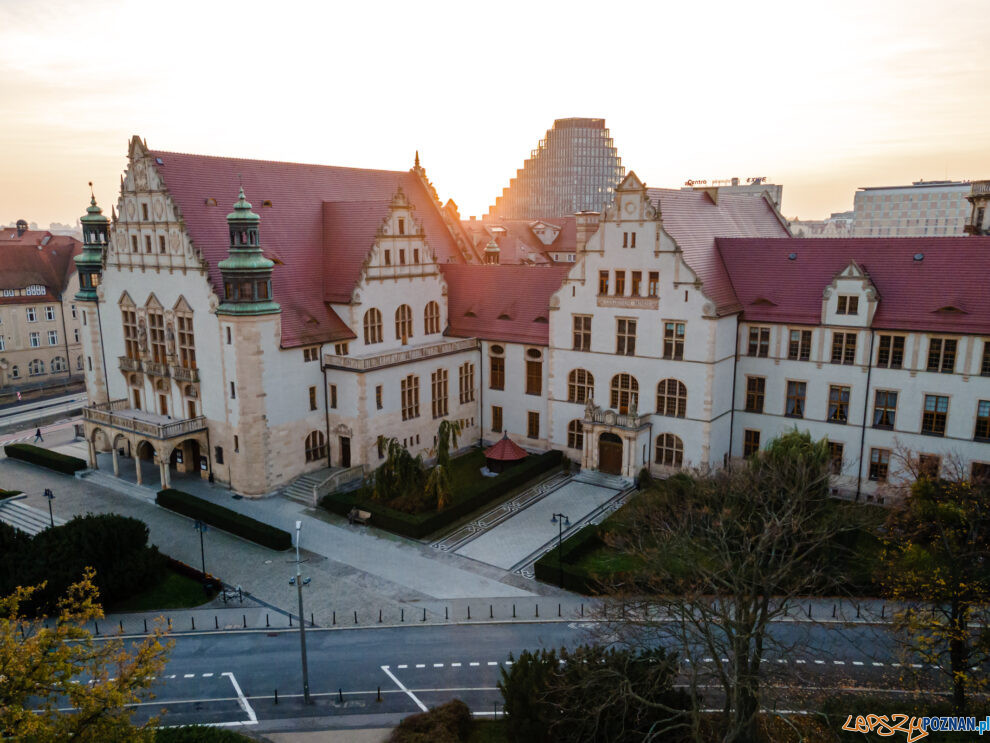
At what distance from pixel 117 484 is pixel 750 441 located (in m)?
45.6

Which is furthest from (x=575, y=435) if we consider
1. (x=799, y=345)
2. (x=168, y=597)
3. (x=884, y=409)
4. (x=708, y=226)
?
(x=168, y=597)

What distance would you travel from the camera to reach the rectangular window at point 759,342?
5212 centimetres

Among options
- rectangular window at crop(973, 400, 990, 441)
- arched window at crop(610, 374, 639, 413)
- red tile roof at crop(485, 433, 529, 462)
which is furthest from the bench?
rectangular window at crop(973, 400, 990, 441)

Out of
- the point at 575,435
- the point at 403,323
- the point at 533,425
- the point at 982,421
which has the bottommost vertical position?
the point at 575,435

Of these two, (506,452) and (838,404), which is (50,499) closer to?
(506,452)

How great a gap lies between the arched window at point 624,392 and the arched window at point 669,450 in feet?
9.80

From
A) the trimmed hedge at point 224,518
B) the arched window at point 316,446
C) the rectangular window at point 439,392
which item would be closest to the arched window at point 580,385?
the rectangular window at point 439,392

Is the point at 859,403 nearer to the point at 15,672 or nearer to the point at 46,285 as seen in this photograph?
the point at 15,672

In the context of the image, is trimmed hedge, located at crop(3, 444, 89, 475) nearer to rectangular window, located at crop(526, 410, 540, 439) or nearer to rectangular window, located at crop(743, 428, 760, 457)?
rectangular window, located at crop(526, 410, 540, 439)

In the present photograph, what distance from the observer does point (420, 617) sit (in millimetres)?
36625

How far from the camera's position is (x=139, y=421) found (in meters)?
51.9

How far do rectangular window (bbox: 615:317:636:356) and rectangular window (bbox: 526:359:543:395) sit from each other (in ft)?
23.5

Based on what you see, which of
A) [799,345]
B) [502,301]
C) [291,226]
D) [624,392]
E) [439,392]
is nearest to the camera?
[799,345]

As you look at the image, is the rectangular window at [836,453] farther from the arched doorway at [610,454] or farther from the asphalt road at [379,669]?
the asphalt road at [379,669]
